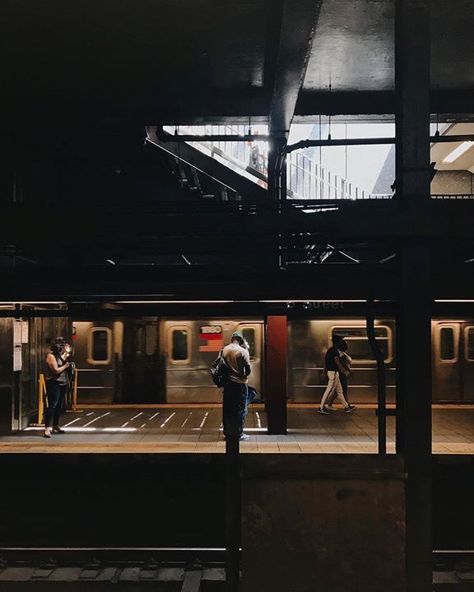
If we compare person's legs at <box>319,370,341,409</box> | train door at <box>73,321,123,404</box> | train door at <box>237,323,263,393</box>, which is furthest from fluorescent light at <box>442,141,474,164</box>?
train door at <box>73,321,123,404</box>

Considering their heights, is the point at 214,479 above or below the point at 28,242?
below

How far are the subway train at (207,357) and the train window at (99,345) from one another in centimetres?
3

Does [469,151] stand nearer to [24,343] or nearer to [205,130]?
[205,130]

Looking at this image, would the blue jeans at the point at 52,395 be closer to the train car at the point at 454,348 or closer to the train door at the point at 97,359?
the train door at the point at 97,359

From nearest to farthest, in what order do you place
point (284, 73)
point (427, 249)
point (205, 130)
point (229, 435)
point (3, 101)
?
point (229, 435), point (427, 249), point (284, 73), point (3, 101), point (205, 130)

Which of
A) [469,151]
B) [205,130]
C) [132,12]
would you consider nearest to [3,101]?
[132,12]

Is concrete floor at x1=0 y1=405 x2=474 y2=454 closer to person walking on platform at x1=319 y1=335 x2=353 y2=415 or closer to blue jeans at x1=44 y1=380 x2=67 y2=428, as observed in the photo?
blue jeans at x1=44 y1=380 x2=67 y2=428

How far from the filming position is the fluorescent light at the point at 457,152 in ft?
46.9

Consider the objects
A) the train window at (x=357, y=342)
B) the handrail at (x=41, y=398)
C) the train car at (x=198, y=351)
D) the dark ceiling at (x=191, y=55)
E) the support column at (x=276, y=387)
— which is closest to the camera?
the dark ceiling at (x=191, y=55)

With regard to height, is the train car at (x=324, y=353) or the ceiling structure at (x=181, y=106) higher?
the ceiling structure at (x=181, y=106)

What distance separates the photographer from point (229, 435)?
4293mm

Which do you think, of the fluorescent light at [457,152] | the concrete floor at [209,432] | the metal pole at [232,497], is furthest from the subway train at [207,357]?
the metal pole at [232,497]

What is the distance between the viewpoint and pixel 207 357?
48.9ft

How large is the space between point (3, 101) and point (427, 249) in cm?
732
